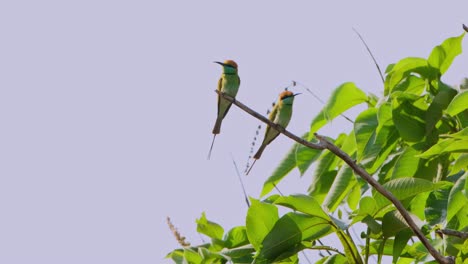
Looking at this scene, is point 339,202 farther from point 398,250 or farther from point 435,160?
point 398,250

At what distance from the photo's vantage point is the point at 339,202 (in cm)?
341

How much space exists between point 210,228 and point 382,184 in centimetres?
71

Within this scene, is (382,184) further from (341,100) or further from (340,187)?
(341,100)

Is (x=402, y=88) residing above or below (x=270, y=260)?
above

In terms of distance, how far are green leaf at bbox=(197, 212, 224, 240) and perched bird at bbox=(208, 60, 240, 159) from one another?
265 centimetres

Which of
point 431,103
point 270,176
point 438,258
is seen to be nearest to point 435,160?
point 431,103

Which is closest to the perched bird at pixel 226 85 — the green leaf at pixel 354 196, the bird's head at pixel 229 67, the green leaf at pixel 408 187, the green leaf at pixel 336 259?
the bird's head at pixel 229 67

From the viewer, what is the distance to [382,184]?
3.43 metres

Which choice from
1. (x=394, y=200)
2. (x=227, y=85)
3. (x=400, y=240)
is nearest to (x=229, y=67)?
(x=227, y=85)

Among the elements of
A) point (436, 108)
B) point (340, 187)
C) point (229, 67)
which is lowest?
point (340, 187)

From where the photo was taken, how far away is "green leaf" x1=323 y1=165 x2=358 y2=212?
11.0ft

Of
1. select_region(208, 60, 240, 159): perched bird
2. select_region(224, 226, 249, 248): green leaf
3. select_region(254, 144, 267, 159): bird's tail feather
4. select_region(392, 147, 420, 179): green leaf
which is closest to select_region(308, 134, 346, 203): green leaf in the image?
select_region(392, 147, 420, 179): green leaf

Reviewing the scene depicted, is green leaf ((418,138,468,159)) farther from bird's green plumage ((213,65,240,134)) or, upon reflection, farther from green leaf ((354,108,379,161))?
bird's green plumage ((213,65,240,134))

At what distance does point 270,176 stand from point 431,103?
2.32ft
